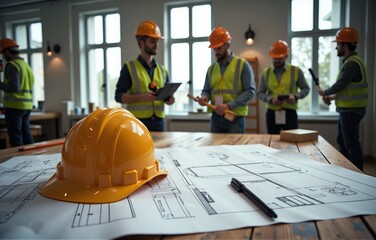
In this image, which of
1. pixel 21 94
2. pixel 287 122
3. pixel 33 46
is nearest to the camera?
pixel 287 122

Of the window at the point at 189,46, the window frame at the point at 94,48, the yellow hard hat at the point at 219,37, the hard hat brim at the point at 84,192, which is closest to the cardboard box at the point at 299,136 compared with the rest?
the hard hat brim at the point at 84,192

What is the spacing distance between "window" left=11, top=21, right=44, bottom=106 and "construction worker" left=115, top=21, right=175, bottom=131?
5.80 meters

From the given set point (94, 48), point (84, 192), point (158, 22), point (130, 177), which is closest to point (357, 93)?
point (130, 177)

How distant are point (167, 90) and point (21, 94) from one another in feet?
9.63

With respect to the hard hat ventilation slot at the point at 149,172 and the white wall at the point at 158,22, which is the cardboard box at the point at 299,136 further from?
the white wall at the point at 158,22

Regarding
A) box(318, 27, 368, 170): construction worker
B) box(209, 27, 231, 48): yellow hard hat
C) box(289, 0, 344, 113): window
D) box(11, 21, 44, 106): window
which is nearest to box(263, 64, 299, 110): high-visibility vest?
box(318, 27, 368, 170): construction worker

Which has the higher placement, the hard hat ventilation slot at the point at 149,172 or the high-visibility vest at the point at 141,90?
the high-visibility vest at the point at 141,90

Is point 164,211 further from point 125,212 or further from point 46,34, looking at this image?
point 46,34

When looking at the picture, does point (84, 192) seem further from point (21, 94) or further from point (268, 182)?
point (21, 94)

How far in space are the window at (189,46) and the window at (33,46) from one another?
370 centimetres

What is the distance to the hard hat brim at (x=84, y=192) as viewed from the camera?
0.71 metres

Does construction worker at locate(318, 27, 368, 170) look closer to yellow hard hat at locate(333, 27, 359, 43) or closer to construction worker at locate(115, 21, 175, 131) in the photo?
yellow hard hat at locate(333, 27, 359, 43)

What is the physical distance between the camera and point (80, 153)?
0.78m

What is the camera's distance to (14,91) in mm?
3908
